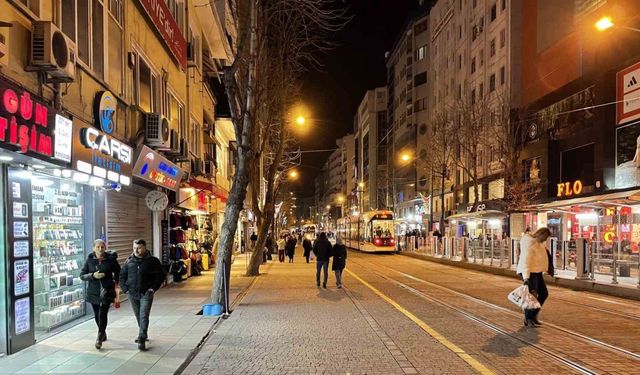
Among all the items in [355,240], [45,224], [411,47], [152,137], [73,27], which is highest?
[411,47]

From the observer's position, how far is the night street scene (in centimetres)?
802

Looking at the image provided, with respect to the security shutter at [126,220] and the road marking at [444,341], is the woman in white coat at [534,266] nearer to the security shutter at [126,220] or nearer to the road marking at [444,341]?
the road marking at [444,341]

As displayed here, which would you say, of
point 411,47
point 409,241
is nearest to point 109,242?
point 409,241

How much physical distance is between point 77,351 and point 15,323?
3.19 feet

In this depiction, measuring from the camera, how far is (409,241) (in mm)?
45188

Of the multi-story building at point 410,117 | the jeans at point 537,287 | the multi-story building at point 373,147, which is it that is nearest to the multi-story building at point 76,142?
the jeans at point 537,287

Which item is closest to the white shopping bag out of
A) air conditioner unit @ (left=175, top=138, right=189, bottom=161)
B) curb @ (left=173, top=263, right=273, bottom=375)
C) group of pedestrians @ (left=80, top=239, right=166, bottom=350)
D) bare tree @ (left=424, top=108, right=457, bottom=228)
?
curb @ (left=173, top=263, right=273, bottom=375)

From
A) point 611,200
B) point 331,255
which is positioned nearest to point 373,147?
point 611,200

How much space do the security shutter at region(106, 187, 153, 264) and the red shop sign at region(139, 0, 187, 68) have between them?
16.5ft

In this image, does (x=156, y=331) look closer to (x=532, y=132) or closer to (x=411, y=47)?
(x=532, y=132)

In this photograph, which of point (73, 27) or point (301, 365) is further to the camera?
point (73, 27)

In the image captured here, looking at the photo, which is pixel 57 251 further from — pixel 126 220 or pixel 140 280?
pixel 126 220

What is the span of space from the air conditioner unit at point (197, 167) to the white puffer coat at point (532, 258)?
15.3 meters

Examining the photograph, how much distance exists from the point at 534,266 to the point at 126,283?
23.8 feet
